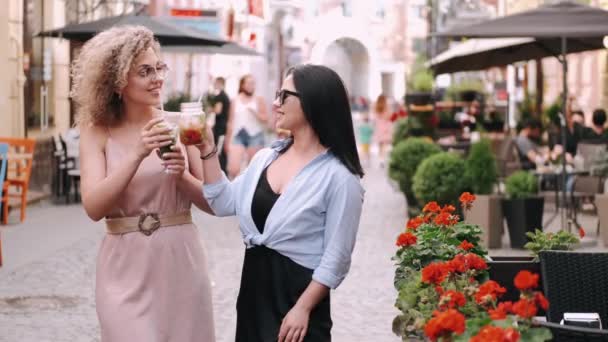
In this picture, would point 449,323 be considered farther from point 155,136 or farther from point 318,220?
point 155,136

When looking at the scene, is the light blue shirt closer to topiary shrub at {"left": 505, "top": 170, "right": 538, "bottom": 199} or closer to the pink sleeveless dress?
the pink sleeveless dress

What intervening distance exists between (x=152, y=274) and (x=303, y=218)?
0.70 meters

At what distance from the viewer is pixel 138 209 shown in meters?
5.08

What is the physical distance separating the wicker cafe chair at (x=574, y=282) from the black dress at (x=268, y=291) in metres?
1.24

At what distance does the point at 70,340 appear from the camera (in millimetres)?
9219

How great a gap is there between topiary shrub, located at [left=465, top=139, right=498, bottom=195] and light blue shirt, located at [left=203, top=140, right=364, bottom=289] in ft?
36.0

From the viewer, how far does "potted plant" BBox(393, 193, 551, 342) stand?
351cm

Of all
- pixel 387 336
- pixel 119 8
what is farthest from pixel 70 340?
pixel 119 8

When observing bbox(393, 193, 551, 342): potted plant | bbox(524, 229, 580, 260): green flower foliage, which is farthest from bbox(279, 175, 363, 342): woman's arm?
bbox(524, 229, 580, 260): green flower foliage

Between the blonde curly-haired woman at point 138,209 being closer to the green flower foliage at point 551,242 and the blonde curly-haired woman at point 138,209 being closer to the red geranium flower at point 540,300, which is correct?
the red geranium flower at point 540,300

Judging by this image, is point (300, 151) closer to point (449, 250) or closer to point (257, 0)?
point (449, 250)

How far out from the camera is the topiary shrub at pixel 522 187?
14.8 m

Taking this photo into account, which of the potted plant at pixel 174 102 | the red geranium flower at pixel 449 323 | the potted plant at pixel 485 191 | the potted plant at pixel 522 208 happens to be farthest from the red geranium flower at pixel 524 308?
the potted plant at pixel 174 102

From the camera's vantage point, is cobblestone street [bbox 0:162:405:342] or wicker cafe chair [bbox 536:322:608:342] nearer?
wicker cafe chair [bbox 536:322:608:342]
